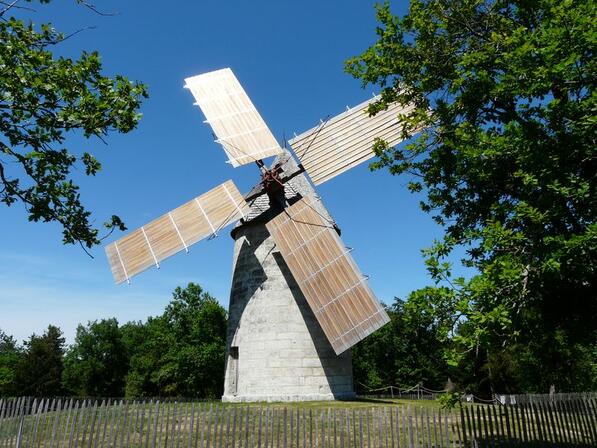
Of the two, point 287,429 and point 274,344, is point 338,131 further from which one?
point 287,429

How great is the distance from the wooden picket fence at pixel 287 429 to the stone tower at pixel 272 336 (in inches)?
196

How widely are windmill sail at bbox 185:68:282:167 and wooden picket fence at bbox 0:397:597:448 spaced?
10069 millimetres

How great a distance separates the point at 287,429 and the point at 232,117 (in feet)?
45.5

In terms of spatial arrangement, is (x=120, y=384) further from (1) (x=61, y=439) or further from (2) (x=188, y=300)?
(1) (x=61, y=439)

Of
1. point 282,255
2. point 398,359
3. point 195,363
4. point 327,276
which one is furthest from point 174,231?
point 398,359

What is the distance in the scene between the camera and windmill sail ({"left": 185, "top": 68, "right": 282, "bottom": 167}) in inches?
722

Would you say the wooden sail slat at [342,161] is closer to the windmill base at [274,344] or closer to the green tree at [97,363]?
the windmill base at [274,344]

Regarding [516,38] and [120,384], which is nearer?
[516,38]

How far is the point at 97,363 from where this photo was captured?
5719 centimetres

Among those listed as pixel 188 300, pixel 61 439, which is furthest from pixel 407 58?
pixel 188 300

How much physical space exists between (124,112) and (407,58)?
7.27 m

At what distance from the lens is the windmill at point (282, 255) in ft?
52.6

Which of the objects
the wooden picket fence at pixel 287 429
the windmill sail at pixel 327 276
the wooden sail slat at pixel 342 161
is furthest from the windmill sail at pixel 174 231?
the wooden picket fence at pixel 287 429

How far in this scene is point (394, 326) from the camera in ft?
168
